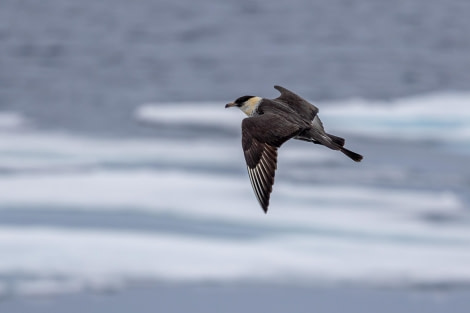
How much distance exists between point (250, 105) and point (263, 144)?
942mm

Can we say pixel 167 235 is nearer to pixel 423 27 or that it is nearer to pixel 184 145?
pixel 184 145

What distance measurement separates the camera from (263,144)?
7.88 metres

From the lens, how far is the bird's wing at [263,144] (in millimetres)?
7688

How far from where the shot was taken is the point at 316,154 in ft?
64.6

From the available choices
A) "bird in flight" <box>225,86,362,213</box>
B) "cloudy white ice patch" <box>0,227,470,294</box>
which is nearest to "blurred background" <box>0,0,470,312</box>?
"cloudy white ice patch" <box>0,227,470,294</box>

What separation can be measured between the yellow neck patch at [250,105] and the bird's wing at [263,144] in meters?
0.56

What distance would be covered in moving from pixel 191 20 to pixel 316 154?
873cm

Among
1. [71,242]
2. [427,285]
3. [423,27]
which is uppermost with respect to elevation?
[423,27]

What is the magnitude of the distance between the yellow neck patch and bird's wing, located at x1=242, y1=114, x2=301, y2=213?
56cm

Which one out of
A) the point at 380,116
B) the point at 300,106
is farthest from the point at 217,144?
the point at 300,106

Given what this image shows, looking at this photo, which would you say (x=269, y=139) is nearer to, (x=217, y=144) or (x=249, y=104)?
(x=249, y=104)

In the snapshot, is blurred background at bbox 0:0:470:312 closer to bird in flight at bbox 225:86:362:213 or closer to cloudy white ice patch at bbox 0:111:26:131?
cloudy white ice patch at bbox 0:111:26:131

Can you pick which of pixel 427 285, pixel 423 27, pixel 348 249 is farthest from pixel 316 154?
pixel 423 27

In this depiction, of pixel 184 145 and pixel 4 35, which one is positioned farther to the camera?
pixel 4 35
